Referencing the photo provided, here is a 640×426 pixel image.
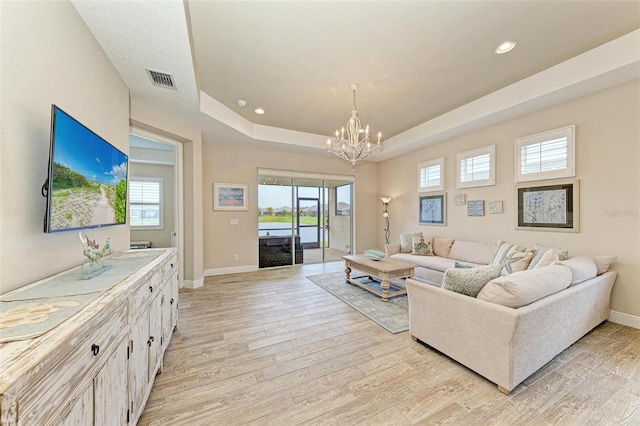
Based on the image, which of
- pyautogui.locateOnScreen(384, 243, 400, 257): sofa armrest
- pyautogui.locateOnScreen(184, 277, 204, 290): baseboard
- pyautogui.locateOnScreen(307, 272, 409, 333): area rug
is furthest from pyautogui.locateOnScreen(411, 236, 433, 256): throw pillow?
pyautogui.locateOnScreen(184, 277, 204, 290): baseboard

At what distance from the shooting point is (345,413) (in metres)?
1.65

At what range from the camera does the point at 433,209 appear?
17.2 feet

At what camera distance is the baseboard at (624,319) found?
276 centimetres

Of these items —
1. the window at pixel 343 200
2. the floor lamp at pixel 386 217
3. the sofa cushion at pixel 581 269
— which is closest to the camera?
the sofa cushion at pixel 581 269

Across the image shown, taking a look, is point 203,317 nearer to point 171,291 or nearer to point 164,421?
point 171,291

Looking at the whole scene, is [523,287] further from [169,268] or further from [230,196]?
[230,196]

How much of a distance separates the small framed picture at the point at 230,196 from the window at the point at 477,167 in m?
4.52

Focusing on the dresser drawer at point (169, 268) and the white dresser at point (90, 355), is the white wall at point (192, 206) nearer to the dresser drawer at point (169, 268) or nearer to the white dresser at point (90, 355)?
the dresser drawer at point (169, 268)

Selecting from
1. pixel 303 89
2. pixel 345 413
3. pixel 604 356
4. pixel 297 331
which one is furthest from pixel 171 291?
pixel 604 356

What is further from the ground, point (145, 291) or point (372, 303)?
point (145, 291)

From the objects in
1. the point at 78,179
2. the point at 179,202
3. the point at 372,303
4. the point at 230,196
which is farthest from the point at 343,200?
the point at 78,179

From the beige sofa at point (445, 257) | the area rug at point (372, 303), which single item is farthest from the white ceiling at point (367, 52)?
the area rug at point (372, 303)

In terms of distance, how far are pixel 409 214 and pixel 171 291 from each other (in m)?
5.15

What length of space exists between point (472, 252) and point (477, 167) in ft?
5.16
